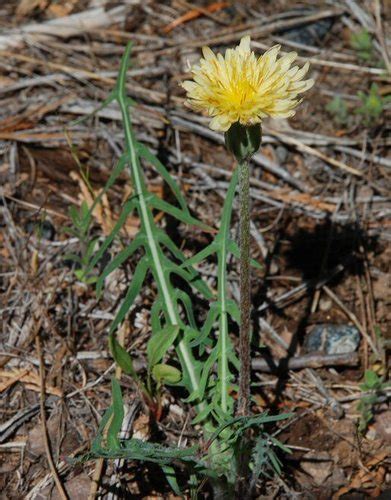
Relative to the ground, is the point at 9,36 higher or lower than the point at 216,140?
higher

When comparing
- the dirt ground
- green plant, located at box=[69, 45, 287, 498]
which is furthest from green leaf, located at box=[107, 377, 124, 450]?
the dirt ground

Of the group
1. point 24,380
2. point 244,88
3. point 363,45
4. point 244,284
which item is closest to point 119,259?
point 24,380

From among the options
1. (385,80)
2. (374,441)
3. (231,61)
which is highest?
(231,61)

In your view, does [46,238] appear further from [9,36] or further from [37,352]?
[9,36]

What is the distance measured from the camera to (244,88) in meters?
2.02

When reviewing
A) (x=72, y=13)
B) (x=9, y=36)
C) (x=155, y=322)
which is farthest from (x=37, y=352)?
(x=72, y=13)

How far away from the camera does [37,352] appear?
110 inches

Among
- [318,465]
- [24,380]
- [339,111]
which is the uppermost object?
[339,111]

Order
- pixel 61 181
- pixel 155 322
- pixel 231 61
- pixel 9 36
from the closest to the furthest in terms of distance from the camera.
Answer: pixel 231 61 < pixel 155 322 < pixel 61 181 < pixel 9 36

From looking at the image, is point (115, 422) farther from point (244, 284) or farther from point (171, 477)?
point (244, 284)

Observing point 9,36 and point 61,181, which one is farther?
point 9,36

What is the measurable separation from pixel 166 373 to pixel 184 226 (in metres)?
1.06

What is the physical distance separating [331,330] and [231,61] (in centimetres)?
133

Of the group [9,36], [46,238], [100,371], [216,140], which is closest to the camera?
[100,371]
